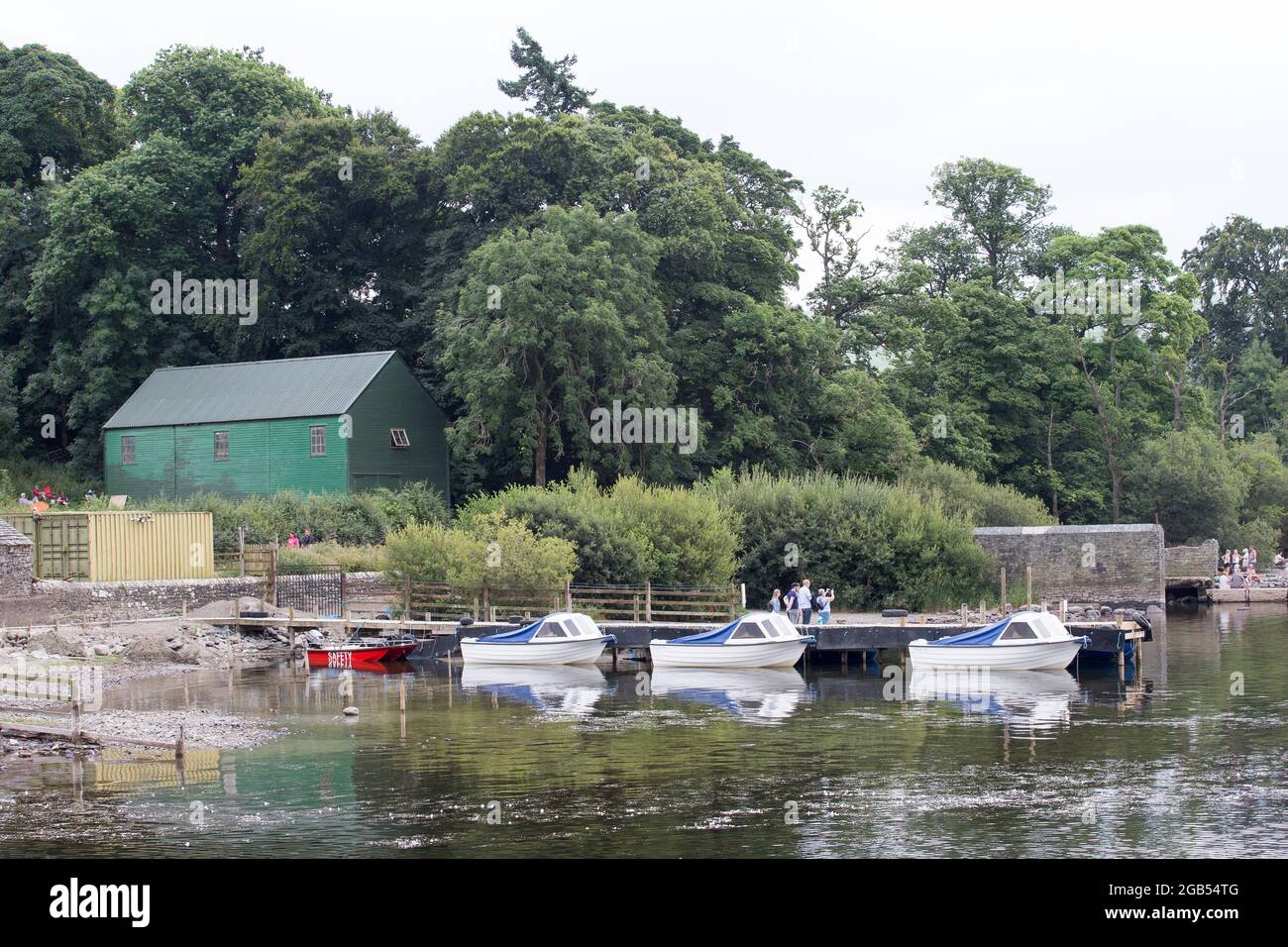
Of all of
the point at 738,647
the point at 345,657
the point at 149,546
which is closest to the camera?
the point at 738,647

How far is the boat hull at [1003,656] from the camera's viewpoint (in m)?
39.7

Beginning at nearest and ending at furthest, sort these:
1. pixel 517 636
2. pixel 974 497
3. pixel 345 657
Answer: pixel 517 636 < pixel 345 657 < pixel 974 497

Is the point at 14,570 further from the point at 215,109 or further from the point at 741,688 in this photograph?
the point at 215,109

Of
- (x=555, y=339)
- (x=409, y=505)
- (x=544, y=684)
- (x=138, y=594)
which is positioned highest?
(x=555, y=339)

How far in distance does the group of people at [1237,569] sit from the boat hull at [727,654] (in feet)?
115

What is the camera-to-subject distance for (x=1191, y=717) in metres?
31.4

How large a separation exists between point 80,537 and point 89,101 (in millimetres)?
38679

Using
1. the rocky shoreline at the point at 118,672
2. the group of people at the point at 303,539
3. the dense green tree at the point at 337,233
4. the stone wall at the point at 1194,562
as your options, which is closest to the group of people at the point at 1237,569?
the stone wall at the point at 1194,562

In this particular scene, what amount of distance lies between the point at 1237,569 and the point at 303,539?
45101 millimetres

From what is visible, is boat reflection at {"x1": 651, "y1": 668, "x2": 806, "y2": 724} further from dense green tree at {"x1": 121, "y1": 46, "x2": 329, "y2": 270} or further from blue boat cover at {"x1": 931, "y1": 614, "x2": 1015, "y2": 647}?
dense green tree at {"x1": 121, "y1": 46, "x2": 329, "y2": 270}

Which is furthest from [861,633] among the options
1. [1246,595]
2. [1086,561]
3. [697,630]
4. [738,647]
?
[1246,595]

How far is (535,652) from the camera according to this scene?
1652 inches
